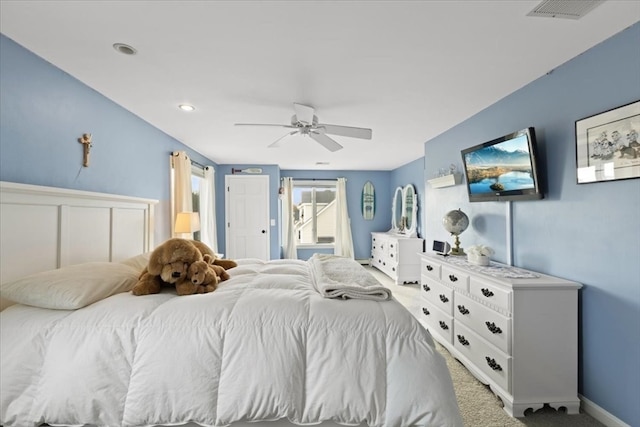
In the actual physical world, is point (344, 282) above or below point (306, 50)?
below

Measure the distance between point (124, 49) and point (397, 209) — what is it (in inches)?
219

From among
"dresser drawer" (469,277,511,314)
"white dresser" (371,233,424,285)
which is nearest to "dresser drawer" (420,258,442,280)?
"dresser drawer" (469,277,511,314)

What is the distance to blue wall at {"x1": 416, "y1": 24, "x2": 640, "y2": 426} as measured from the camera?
1.63m

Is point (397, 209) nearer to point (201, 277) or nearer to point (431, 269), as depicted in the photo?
point (431, 269)

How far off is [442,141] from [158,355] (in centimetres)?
367

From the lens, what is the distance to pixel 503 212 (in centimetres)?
264

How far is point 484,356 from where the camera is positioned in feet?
7.11

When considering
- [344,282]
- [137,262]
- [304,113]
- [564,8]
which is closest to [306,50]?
[304,113]

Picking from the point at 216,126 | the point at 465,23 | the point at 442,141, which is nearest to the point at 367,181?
the point at 442,141

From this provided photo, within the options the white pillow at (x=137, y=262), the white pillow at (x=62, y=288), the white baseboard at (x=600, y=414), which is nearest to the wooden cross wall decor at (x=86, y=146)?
the white pillow at (x=137, y=262)

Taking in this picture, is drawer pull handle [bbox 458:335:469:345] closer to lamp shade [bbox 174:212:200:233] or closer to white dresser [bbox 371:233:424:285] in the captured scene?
Answer: white dresser [bbox 371:233:424:285]

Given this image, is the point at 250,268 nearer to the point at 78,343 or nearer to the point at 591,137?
the point at 78,343

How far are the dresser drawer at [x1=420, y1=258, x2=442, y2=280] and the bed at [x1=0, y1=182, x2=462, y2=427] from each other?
1594 mm

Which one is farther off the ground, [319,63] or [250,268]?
[319,63]
